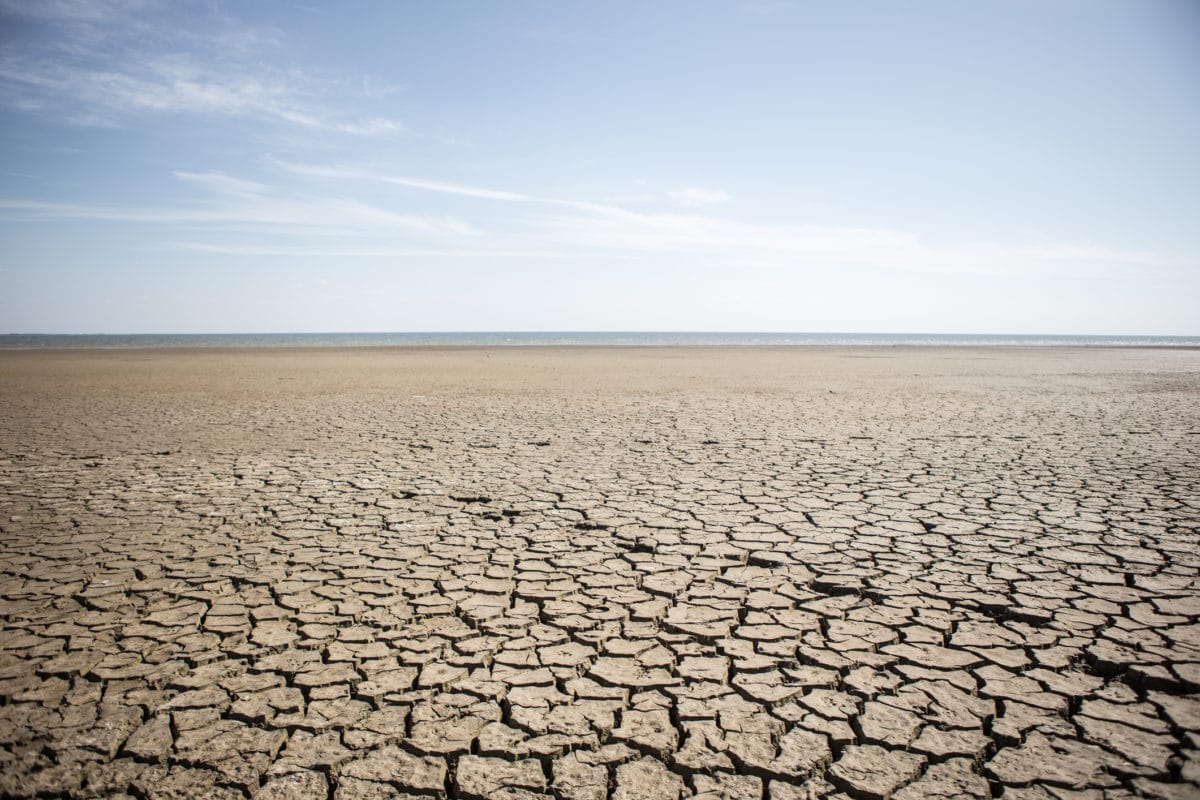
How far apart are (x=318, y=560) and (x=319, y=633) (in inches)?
41.8

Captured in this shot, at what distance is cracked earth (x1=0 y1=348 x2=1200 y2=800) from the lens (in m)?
2.09

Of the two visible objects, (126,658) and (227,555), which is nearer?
(126,658)

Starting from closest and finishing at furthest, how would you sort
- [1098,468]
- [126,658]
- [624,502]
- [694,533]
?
[126,658] → [694,533] → [624,502] → [1098,468]

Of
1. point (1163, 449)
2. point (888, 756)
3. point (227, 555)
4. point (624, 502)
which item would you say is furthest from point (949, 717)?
point (1163, 449)

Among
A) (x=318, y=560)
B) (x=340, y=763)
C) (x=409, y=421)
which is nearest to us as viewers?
(x=340, y=763)

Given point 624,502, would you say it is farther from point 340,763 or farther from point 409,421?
point 409,421

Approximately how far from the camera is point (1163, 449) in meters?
7.39

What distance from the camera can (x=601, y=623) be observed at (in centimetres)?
311

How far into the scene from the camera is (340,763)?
210 cm

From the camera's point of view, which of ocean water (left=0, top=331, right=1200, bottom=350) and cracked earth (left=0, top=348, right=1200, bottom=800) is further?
ocean water (left=0, top=331, right=1200, bottom=350)

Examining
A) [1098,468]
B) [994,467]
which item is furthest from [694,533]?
[1098,468]

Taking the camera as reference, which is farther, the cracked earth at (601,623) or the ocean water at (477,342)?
Answer: the ocean water at (477,342)

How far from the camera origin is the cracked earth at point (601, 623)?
2.09 meters

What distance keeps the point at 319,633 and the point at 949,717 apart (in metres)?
2.63
